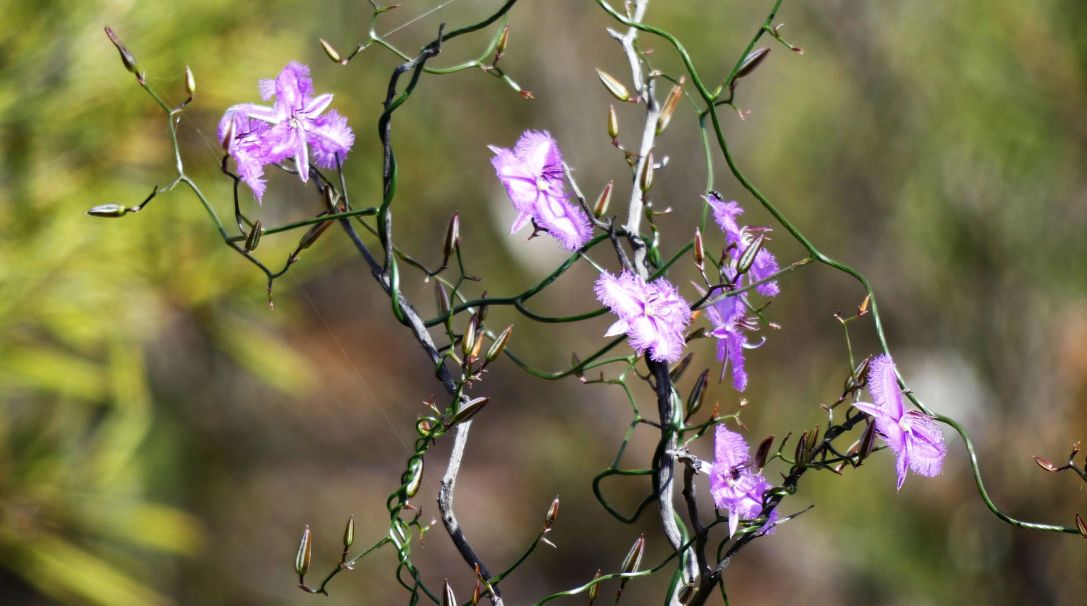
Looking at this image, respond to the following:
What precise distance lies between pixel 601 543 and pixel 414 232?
0.86 meters

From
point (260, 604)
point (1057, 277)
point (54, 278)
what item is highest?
point (54, 278)

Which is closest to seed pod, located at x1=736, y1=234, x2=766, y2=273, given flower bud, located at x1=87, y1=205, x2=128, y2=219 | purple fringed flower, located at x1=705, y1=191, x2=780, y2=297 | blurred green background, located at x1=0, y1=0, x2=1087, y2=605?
purple fringed flower, located at x1=705, y1=191, x2=780, y2=297

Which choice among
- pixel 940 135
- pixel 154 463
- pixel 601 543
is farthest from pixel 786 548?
pixel 154 463

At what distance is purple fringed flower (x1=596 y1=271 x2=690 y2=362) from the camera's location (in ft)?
1.04

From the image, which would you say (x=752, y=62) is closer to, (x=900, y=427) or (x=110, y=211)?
(x=900, y=427)

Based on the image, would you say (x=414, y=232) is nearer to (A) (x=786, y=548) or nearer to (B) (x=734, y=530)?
(A) (x=786, y=548)

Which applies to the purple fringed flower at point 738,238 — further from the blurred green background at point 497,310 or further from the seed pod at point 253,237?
the blurred green background at point 497,310

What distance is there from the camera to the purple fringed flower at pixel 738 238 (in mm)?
350

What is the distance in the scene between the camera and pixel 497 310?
249 centimetres

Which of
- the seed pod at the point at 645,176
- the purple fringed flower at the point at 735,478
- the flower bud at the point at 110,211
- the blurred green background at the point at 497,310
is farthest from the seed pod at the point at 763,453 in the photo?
the blurred green background at the point at 497,310

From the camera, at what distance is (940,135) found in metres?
1.46

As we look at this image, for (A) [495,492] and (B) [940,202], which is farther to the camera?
(A) [495,492]

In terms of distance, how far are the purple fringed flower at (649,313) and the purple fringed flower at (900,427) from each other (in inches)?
2.6

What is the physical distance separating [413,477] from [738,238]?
0.50 feet
